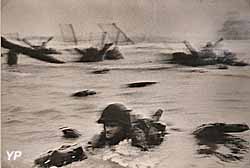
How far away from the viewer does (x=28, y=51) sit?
66.4 inches

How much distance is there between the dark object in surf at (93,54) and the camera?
1.69m

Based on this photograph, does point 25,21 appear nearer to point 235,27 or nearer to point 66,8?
point 66,8

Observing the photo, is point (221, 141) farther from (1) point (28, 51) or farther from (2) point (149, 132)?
(1) point (28, 51)

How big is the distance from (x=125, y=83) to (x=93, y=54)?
0.14m

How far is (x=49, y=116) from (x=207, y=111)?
52 cm

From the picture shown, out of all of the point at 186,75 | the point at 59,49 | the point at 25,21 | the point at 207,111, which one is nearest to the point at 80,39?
the point at 59,49

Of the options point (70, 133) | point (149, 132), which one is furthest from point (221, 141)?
point (70, 133)

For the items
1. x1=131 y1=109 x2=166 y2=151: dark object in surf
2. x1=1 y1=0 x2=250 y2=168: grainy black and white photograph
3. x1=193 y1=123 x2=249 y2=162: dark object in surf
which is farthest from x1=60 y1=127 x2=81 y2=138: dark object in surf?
x1=193 y1=123 x2=249 y2=162: dark object in surf

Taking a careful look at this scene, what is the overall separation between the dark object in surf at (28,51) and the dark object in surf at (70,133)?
224 mm

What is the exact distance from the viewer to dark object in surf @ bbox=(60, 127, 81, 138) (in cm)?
167

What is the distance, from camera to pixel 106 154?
1677 millimetres

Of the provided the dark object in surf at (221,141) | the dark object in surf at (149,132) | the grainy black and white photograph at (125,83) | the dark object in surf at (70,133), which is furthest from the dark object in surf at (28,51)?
the dark object in surf at (221,141)

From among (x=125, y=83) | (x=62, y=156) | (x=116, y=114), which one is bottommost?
(x=62, y=156)

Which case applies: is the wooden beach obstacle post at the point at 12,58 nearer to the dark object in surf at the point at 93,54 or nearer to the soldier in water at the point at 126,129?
the dark object in surf at the point at 93,54
